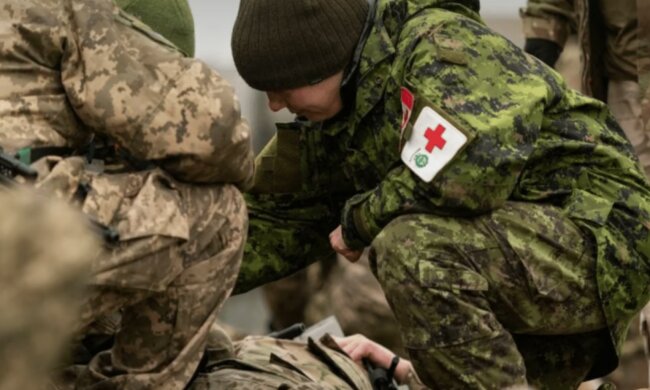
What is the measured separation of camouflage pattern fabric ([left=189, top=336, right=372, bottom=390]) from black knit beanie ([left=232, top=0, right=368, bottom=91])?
75cm

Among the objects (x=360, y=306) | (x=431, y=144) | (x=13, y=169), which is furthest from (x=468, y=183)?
(x=360, y=306)

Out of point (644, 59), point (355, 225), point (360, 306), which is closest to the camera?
point (355, 225)

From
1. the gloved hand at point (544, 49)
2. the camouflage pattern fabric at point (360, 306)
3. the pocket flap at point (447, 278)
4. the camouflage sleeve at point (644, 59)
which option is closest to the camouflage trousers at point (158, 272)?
the pocket flap at point (447, 278)

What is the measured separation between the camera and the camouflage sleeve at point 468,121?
4289mm

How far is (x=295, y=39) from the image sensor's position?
4453 millimetres

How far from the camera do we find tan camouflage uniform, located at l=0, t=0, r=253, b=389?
370cm

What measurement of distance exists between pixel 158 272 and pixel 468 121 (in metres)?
1.03

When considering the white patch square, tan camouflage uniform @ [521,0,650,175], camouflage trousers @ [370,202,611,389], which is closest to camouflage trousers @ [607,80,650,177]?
tan camouflage uniform @ [521,0,650,175]

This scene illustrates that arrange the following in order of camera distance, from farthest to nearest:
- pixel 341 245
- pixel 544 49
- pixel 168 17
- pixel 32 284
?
pixel 544 49 < pixel 341 245 < pixel 168 17 < pixel 32 284

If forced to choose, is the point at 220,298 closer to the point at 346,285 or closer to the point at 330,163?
the point at 330,163

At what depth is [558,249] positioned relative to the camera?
4.50 m

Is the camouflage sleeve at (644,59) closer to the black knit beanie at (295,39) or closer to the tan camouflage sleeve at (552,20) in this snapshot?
the tan camouflage sleeve at (552,20)

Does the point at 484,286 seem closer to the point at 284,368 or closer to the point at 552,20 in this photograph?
the point at 284,368

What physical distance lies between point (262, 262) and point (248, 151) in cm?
110
